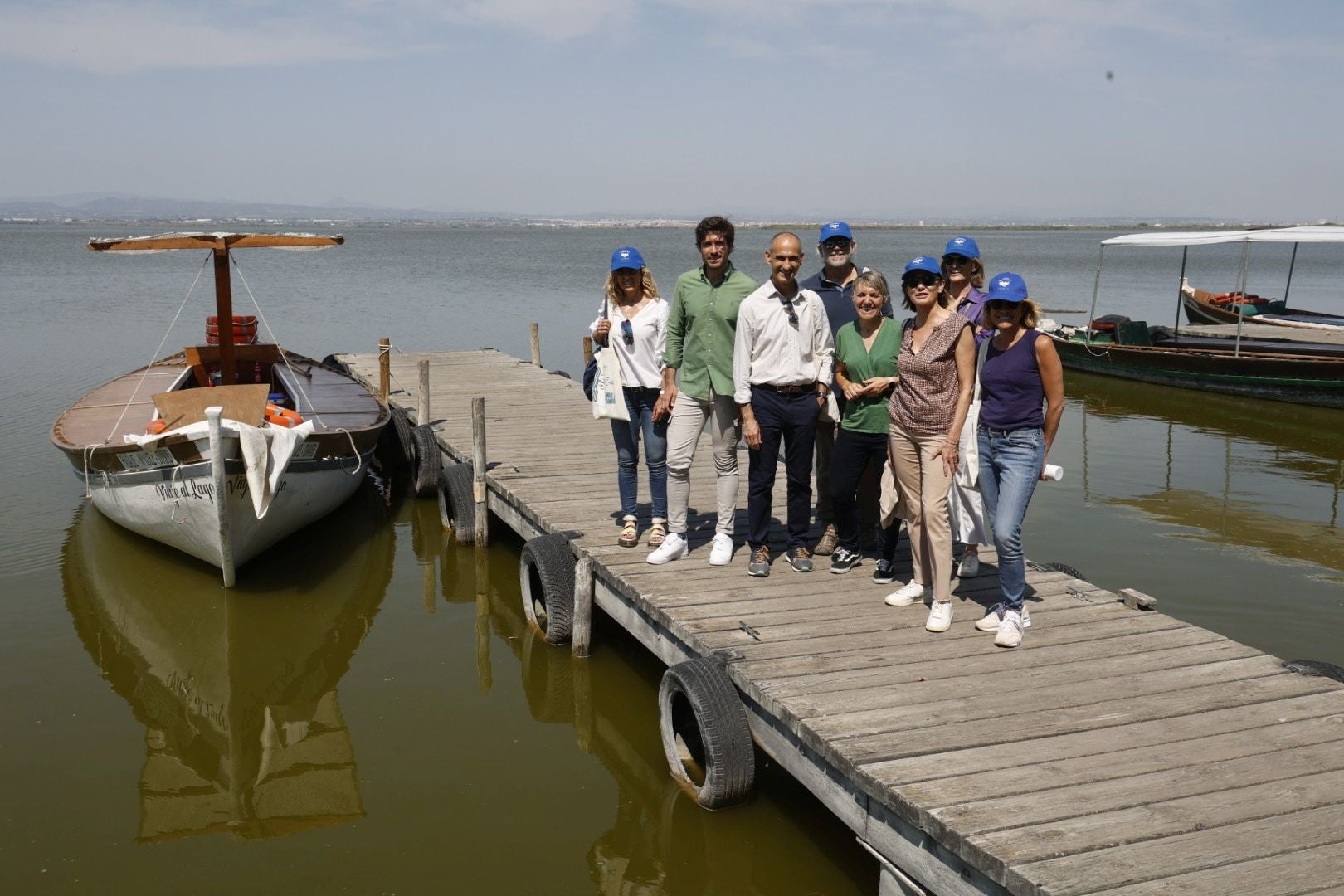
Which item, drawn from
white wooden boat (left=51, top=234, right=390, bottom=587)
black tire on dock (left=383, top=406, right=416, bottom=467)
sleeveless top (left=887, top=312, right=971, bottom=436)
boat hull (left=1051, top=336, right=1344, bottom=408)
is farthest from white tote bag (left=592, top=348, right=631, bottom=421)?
boat hull (left=1051, top=336, right=1344, bottom=408)

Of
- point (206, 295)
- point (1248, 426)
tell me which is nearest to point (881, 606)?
point (1248, 426)

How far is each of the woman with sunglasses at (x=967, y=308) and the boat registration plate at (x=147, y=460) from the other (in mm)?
5925

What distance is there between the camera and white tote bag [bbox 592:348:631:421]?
6.59m

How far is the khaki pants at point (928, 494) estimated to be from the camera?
207 inches

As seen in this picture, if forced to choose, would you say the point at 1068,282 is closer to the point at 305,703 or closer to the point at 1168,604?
the point at 1168,604

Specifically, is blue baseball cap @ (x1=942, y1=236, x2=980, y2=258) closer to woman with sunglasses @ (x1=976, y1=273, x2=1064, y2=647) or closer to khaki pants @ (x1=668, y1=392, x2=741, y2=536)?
woman with sunglasses @ (x1=976, y1=273, x2=1064, y2=647)

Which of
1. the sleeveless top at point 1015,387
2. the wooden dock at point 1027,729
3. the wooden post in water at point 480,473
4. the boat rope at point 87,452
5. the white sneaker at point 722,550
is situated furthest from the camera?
the wooden post in water at point 480,473

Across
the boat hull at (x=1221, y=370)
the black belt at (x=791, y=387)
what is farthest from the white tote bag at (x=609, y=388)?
the boat hull at (x=1221, y=370)

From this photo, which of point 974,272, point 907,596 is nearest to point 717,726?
point 907,596

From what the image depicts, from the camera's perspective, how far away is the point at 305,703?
22.6ft

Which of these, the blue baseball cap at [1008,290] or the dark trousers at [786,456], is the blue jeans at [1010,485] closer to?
the blue baseball cap at [1008,290]

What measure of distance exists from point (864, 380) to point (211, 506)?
5275mm

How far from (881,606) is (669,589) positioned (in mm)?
1204

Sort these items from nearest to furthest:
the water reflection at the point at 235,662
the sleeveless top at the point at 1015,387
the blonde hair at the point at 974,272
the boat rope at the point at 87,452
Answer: the sleeveless top at the point at 1015,387, the blonde hair at the point at 974,272, the water reflection at the point at 235,662, the boat rope at the point at 87,452
